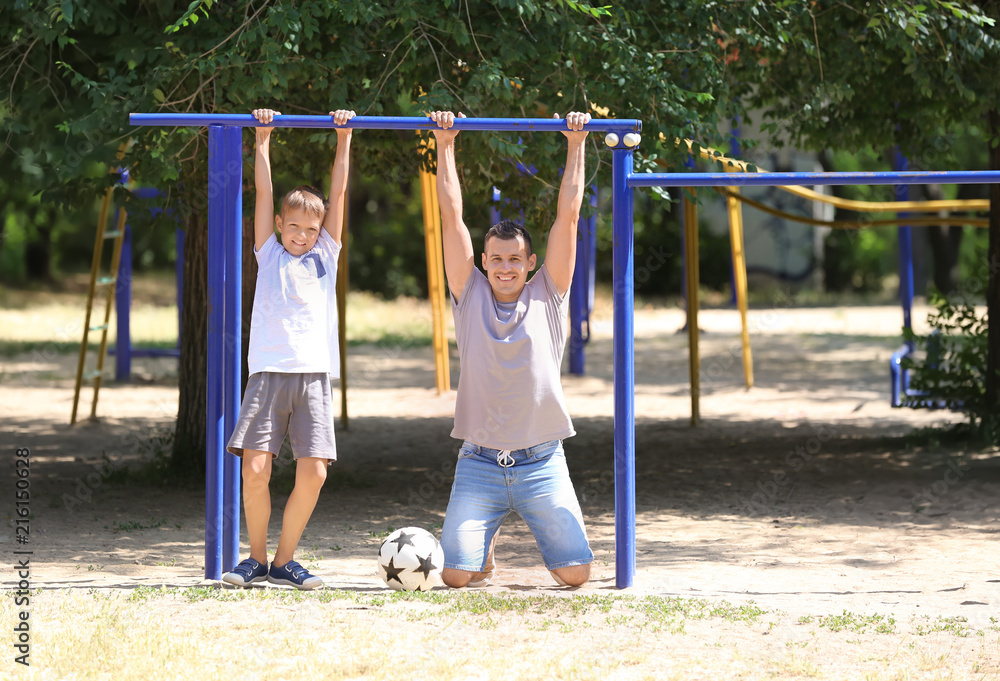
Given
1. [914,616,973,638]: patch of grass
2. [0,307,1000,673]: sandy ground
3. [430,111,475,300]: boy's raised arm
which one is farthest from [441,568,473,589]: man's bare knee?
[914,616,973,638]: patch of grass

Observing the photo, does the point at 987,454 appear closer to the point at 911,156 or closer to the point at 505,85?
the point at 911,156

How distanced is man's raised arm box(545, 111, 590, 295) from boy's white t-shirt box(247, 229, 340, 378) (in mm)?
844

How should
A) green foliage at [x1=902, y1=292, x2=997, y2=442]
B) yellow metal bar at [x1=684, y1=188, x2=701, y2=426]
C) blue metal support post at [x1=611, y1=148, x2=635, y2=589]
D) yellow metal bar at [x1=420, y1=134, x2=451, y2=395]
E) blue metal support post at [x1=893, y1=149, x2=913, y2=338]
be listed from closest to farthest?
blue metal support post at [x1=611, y1=148, x2=635, y2=589] → green foliage at [x1=902, y1=292, x2=997, y2=442] → yellow metal bar at [x1=684, y1=188, x2=701, y2=426] → blue metal support post at [x1=893, y1=149, x2=913, y2=338] → yellow metal bar at [x1=420, y1=134, x2=451, y2=395]

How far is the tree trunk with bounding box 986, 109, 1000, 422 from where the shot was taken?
7598 millimetres

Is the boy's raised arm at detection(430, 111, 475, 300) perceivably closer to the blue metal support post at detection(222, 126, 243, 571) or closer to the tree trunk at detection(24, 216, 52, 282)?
the blue metal support post at detection(222, 126, 243, 571)

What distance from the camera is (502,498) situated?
14.1 feet

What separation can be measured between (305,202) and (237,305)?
0.50 metres

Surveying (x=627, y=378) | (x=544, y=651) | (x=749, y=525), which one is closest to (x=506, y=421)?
(x=627, y=378)

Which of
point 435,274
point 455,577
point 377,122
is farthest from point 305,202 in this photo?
point 435,274

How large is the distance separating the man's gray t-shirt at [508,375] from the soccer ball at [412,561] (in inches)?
16.5

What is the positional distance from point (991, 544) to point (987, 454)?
2.30m

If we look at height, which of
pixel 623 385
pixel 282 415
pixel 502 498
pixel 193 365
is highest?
pixel 193 365

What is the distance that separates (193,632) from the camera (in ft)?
12.3

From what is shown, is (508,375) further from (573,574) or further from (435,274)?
(435,274)
